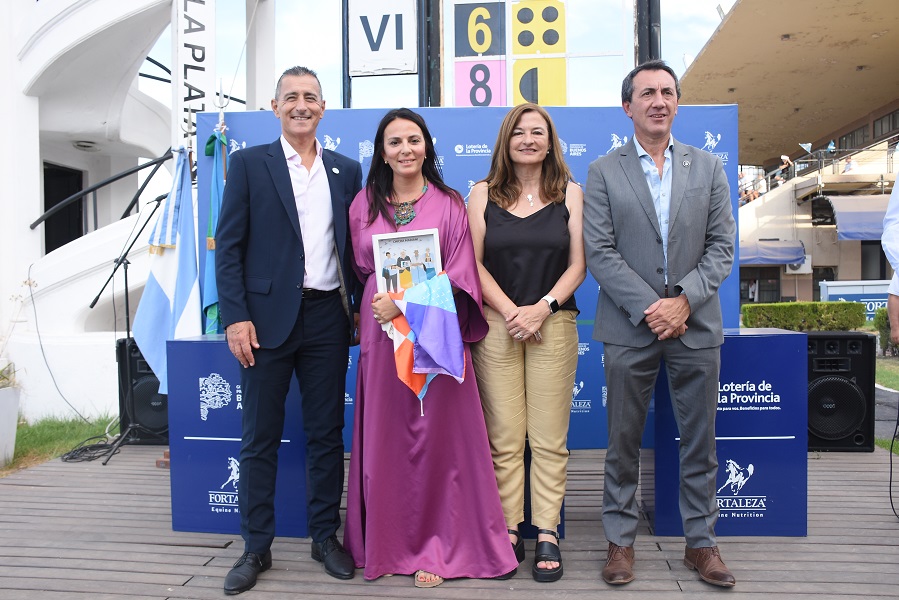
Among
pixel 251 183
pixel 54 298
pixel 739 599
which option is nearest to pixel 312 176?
pixel 251 183

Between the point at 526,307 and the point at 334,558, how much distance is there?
1.44m

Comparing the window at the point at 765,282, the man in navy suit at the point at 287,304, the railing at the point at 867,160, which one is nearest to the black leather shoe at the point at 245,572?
the man in navy suit at the point at 287,304

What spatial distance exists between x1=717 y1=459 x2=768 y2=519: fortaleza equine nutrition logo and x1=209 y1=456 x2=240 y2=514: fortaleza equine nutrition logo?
2.52m

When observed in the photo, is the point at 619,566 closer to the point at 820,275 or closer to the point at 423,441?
the point at 423,441

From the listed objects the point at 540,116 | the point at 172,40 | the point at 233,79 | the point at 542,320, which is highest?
the point at 172,40

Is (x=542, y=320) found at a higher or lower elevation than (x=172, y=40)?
lower

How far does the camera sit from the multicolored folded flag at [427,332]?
2.76m

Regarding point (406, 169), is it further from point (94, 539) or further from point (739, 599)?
point (94, 539)

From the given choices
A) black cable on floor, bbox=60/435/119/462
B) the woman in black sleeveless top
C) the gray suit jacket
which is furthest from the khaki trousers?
black cable on floor, bbox=60/435/119/462

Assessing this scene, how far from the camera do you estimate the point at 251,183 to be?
295 cm

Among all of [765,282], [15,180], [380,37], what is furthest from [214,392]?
[765,282]

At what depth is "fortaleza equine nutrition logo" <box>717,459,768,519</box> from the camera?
3.34 meters

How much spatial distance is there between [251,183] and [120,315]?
19.8 ft

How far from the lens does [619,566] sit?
285 cm
